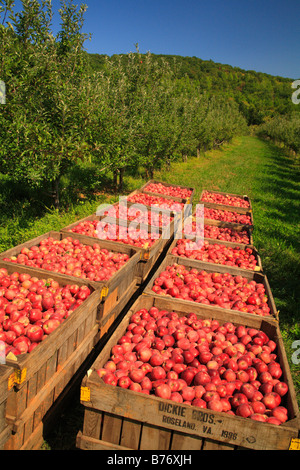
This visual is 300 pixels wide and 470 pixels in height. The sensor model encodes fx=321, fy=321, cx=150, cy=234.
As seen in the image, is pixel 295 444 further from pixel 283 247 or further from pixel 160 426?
pixel 283 247

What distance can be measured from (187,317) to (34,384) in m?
1.89

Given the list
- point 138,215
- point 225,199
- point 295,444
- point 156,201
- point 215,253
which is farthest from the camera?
point 225,199

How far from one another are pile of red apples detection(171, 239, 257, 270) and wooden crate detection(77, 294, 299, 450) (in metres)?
3.43

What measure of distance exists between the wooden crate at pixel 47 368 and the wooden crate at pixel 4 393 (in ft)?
0.10

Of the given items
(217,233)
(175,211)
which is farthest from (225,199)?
(217,233)

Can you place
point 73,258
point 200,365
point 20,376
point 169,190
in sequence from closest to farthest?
point 20,376, point 200,365, point 73,258, point 169,190

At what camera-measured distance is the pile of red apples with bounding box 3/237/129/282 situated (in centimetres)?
470

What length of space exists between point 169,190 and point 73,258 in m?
6.80

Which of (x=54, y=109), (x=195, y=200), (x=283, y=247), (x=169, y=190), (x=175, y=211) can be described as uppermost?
(x=54, y=109)

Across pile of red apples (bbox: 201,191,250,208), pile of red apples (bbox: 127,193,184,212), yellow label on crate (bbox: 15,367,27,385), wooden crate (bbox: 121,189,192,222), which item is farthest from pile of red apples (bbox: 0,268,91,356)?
pile of red apples (bbox: 201,191,250,208)

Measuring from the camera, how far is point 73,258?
204 inches

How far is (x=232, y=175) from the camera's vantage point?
22.2 meters
